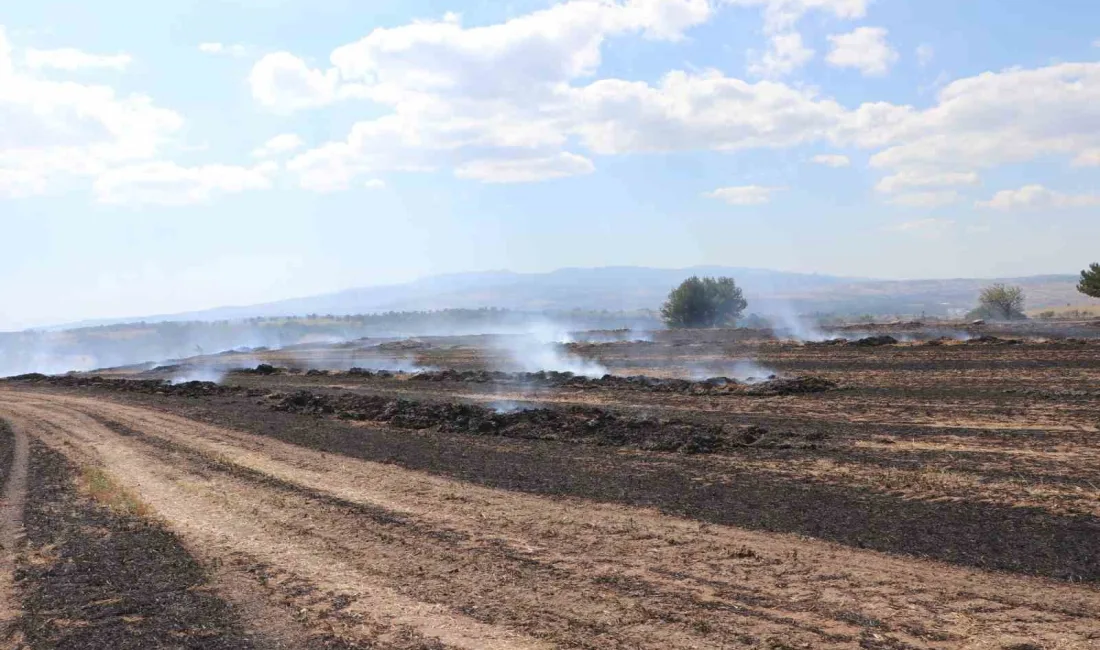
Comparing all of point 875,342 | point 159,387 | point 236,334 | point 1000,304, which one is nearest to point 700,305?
point 1000,304

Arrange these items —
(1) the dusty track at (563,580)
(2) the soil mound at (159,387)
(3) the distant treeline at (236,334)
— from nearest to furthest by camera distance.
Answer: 1. (1) the dusty track at (563,580)
2. (2) the soil mound at (159,387)
3. (3) the distant treeline at (236,334)

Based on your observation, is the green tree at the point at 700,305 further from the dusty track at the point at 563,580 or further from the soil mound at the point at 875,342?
the dusty track at the point at 563,580

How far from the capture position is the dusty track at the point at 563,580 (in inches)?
278

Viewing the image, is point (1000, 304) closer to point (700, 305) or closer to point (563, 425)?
point (700, 305)

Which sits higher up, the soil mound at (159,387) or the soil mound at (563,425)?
the soil mound at (159,387)

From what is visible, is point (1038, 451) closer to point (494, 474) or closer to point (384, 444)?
point (494, 474)

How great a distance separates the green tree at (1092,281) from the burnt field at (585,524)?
41.0 m

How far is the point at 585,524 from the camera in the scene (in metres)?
11.0

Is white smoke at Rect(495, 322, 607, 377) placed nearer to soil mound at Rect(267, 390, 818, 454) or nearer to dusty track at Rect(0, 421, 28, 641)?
soil mound at Rect(267, 390, 818, 454)

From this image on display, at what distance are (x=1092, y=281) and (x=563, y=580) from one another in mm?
65881

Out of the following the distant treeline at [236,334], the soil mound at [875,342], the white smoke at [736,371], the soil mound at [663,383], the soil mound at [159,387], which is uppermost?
the distant treeline at [236,334]

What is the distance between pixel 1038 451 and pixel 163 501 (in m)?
16.1

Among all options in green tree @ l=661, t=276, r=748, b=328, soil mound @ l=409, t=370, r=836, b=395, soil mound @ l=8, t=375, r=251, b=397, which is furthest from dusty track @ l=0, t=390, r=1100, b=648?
green tree @ l=661, t=276, r=748, b=328

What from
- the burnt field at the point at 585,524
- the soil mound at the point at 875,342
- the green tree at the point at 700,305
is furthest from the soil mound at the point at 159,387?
the green tree at the point at 700,305
